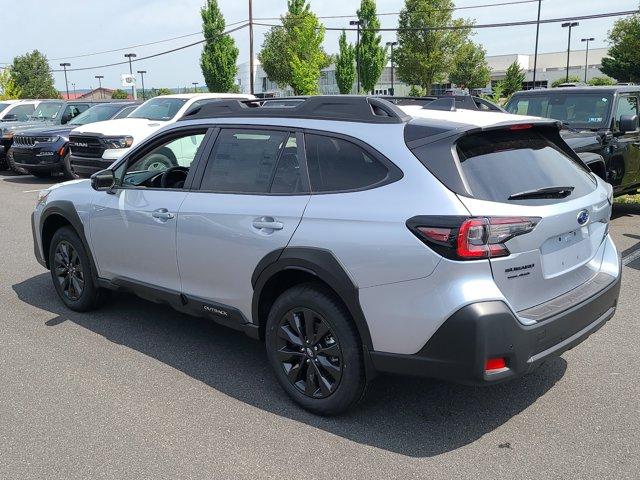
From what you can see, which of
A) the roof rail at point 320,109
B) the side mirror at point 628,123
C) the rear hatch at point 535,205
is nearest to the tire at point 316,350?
the rear hatch at point 535,205

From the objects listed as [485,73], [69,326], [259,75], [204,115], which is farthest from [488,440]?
[259,75]

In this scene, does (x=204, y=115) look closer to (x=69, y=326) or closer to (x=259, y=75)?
(x=69, y=326)

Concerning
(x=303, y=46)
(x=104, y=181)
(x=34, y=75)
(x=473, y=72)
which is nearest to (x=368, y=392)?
(x=104, y=181)

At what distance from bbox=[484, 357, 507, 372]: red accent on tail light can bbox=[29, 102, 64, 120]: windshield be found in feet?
61.5

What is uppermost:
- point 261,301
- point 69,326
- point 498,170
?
point 498,170

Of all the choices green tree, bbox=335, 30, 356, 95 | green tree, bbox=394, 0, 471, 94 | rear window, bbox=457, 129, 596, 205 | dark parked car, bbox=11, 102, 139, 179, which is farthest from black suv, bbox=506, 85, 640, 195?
green tree, bbox=335, 30, 356, 95

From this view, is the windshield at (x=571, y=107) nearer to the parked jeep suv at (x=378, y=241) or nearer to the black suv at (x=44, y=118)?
the parked jeep suv at (x=378, y=241)

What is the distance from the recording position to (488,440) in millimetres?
3307

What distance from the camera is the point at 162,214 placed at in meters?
4.32

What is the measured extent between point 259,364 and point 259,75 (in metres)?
94.1

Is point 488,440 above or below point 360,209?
below

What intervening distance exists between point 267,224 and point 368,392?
49.1 inches

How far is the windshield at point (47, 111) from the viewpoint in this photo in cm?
1900

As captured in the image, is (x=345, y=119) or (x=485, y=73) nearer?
(x=345, y=119)
